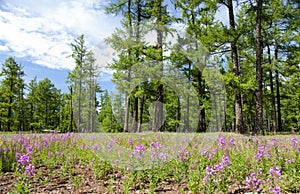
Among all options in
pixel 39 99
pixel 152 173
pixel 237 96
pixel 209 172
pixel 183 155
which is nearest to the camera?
pixel 209 172

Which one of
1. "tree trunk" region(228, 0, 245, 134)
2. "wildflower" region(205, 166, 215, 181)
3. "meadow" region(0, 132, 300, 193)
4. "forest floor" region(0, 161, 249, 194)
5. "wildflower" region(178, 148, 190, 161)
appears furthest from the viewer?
"tree trunk" region(228, 0, 245, 134)

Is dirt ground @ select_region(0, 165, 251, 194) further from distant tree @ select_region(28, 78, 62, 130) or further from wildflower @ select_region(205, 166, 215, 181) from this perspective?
distant tree @ select_region(28, 78, 62, 130)

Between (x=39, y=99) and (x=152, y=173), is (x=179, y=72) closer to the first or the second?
(x=152, y=173)

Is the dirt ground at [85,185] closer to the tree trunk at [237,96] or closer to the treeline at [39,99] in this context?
the treeline at [39,99]

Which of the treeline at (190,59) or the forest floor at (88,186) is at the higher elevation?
the treeline at (190,59)

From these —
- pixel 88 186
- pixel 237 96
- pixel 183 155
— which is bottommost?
pixel 88 186

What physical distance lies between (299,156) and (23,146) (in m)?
6.93

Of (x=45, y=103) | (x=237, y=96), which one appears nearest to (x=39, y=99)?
(x=45, y=103)

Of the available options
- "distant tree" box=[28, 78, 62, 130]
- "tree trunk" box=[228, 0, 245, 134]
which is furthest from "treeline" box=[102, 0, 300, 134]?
"distant tree" box=[28, 78, 62, 130]

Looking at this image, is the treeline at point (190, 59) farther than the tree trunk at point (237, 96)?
No

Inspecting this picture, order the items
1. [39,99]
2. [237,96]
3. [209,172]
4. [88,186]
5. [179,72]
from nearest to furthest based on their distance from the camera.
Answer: [209,172] < [88,186] < [179,72] < [237,96] < [39,99]

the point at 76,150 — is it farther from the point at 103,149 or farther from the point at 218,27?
the point at 218,27

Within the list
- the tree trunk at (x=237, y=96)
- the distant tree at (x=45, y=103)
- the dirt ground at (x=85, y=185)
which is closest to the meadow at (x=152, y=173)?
the dirt ground at (x=85, y=185)

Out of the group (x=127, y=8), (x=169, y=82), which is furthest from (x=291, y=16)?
(x=169, y=82)
